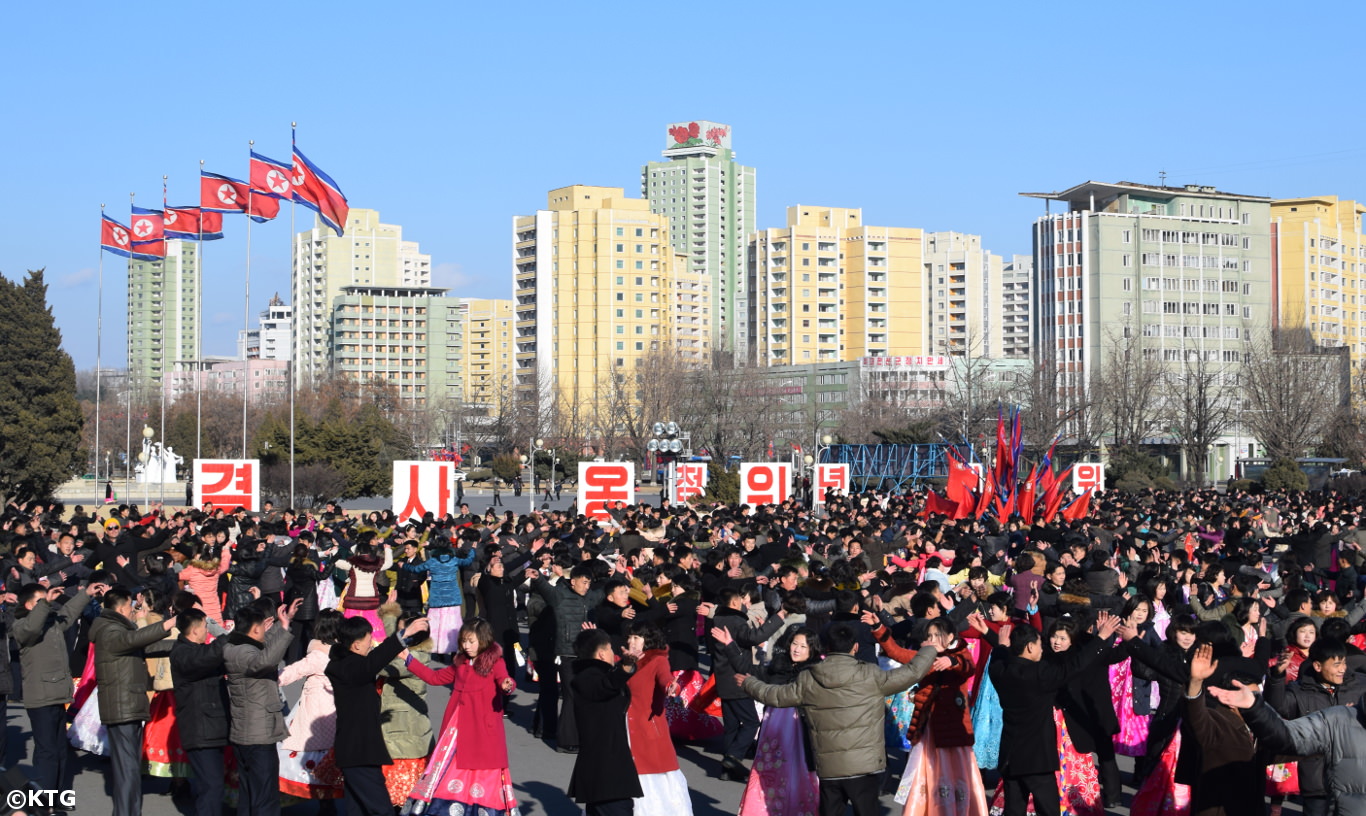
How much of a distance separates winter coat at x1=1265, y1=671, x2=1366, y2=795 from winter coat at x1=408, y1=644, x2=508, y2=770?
4059mm

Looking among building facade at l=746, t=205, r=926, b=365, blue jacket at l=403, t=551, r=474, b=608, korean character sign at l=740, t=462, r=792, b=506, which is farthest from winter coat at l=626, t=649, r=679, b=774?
building facade at l=746, t=205, r=926, b=365

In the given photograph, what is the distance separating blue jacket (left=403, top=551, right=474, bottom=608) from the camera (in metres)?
14.2

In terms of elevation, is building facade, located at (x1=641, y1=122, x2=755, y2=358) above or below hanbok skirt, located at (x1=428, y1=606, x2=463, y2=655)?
above

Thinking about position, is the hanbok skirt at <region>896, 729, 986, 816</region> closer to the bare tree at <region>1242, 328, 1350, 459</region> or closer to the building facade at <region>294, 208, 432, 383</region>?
the bare tree at <region>1242, 328, 1350, 459</region>

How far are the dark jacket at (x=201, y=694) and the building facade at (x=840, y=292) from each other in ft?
433

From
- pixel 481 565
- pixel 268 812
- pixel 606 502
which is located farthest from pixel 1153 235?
pixel 268 812

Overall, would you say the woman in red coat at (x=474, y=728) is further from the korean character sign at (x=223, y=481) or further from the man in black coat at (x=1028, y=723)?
the korean character sign at (x=223, y=481)

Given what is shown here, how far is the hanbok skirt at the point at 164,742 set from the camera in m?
9.52

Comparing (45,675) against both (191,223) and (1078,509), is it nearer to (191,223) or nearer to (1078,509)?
(1078,509)

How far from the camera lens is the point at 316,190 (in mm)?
34094

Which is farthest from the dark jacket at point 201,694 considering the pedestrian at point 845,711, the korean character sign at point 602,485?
the korean character sign at point 602,485

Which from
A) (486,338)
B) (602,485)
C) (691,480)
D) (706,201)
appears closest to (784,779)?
(602,485)

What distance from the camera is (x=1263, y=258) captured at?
334 ft

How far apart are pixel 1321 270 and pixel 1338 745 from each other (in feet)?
419
